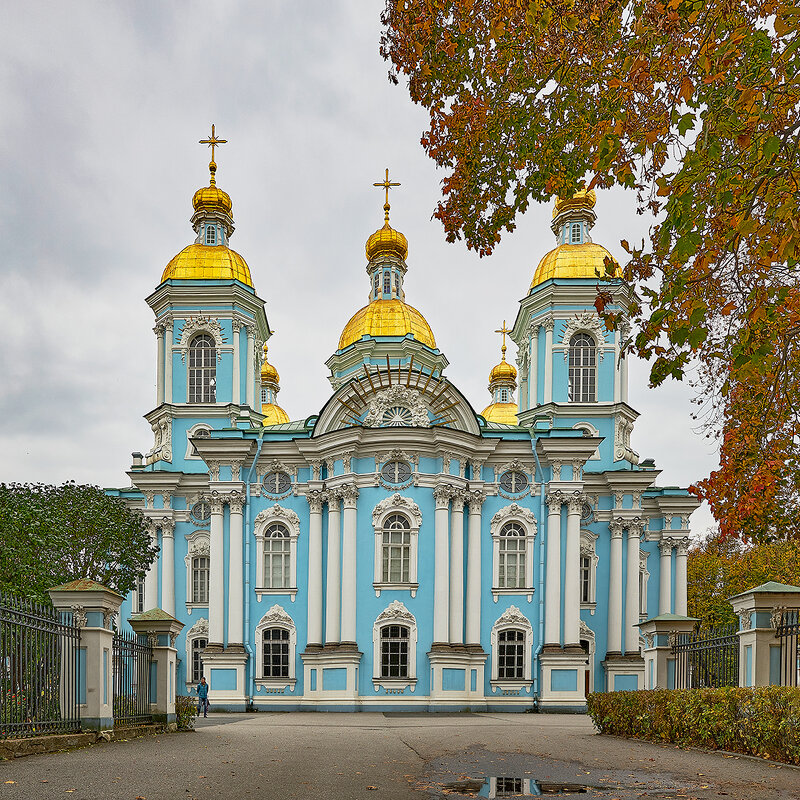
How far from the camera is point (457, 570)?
28641mm

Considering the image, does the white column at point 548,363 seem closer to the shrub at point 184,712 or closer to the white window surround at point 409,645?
the white window surround at point 409,645

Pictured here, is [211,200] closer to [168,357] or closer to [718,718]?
[168,357]

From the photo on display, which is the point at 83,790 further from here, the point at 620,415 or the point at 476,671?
the point at 620,415

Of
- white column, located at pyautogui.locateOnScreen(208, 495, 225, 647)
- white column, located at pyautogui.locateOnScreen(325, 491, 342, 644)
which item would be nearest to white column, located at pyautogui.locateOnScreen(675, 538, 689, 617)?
white column, located at pyautogui.locateOnScreen(325, 491, 342, 644)

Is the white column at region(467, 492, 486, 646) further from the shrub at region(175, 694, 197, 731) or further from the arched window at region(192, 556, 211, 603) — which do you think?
the shrub at region(175, 694, 197, 731)

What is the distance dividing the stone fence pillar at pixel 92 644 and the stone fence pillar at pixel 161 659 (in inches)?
119

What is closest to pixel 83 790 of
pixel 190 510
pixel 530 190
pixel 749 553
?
pixel 530 190

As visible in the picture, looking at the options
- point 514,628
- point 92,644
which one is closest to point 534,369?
point 514,628

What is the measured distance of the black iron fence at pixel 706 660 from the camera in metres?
13.2

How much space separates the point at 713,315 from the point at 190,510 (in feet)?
90.3

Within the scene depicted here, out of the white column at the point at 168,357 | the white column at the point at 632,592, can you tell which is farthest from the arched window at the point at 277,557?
the white column at the point at 632,592

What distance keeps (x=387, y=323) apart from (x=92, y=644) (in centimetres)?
2487

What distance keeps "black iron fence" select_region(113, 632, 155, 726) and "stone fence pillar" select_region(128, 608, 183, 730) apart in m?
0.13

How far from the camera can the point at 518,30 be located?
689cm
